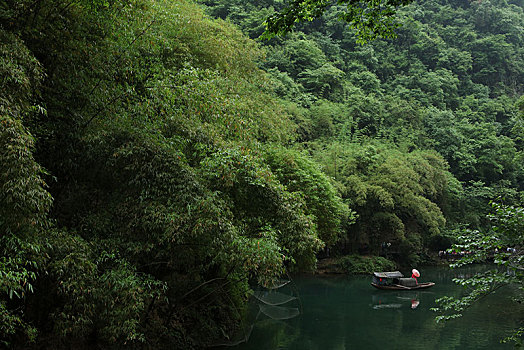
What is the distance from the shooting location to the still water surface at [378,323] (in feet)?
35.0

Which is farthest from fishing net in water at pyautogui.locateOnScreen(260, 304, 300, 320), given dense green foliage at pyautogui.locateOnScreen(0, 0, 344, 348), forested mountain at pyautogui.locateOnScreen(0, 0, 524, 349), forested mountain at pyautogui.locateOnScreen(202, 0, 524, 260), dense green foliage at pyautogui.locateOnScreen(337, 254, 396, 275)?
dense green foliage at pyautogui.locateOnScreen(337, 254, 396, 275)

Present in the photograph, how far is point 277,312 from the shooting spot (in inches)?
497

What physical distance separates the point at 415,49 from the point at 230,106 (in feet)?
126

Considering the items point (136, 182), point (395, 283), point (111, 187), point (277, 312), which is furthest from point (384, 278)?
point (136, 182)

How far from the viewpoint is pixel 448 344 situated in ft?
35.1

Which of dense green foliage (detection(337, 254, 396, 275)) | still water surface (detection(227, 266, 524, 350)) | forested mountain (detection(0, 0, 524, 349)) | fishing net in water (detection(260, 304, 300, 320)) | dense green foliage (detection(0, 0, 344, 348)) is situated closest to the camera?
dense green foliage (detection(0, 0, 344, 348))

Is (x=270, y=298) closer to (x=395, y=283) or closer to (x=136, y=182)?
(x=395, y=283)

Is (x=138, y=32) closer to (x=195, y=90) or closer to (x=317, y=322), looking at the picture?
(x=195, y=90)

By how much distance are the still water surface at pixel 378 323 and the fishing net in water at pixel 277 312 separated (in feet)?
0.55

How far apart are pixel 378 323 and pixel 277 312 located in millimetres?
3144

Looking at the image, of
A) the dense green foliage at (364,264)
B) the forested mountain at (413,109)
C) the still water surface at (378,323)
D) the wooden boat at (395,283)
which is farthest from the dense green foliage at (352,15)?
the dense green foliage at (364,264)

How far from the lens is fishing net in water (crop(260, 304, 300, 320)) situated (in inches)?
489

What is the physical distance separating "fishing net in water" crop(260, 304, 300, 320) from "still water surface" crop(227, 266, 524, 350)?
168 millimetres

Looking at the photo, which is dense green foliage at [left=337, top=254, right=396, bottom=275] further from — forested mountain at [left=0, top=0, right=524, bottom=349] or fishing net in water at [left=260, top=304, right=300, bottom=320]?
forested mountain at [left=0, top=0, right=524, bottom=349]
